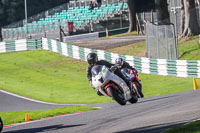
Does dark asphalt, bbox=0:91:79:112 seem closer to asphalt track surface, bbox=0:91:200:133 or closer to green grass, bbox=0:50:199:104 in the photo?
green grass, bbox=0:50:199:104

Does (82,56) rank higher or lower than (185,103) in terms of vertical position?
lower

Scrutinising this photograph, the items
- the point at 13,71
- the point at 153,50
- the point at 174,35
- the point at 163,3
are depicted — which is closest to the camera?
the point at 174,35

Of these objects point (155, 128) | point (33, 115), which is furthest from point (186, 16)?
point (155, 128)

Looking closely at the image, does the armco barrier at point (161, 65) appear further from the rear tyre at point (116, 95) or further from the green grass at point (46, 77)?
the rear tyre at point (116, 95)

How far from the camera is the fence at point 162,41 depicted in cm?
2605

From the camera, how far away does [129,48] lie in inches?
1387

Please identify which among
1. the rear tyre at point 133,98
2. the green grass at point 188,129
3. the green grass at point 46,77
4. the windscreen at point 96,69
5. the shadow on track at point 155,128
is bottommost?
the green grass at point 46,77

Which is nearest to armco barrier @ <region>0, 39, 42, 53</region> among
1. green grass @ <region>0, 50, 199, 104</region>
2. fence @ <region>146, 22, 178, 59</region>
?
green grass @ <region>0, 50, 199, 104</region>

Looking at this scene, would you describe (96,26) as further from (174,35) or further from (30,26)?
(174,35)

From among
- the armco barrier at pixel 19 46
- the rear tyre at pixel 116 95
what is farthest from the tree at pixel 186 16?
the rear tyre at pixel 116 95

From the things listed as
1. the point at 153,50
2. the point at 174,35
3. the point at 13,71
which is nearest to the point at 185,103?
the point at 174,35

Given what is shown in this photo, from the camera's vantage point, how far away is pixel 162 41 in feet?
87.3

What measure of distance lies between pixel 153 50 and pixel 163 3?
7008 mm

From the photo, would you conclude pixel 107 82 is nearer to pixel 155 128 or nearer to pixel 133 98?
pixel 133 98
